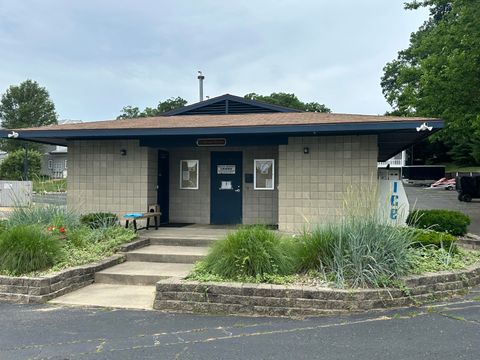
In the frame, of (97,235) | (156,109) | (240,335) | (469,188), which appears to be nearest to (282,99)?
(156,109)

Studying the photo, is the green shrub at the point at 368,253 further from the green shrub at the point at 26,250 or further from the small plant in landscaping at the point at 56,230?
the small plant in landscaping at the point at 56,230

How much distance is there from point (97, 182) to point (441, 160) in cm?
5887

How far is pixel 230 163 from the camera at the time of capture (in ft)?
39.4

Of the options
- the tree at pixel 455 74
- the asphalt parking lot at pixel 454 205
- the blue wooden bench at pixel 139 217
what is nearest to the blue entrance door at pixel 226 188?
the blue wooden bench at pixel 139 217

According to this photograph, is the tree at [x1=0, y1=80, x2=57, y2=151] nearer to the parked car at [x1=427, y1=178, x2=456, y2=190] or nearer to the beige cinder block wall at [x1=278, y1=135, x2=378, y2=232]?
the parked car at [x1=427, y1=178, x2=456, y2=190]

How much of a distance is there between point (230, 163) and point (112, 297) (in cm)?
627

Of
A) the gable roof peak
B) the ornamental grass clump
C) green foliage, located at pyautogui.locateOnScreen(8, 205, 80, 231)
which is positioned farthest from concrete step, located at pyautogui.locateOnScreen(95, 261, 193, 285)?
the gable roof peak

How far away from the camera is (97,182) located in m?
11.3

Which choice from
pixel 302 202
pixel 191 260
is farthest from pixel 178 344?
pixel 302 202

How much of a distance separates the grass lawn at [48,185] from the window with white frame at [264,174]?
4903mm

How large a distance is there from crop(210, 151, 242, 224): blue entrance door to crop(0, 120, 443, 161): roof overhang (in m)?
1.34

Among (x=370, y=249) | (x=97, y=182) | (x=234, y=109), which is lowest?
(x=370, y=249)

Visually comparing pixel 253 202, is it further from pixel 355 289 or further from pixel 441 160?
pixel 441 160

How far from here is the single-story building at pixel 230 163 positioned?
9.70m
